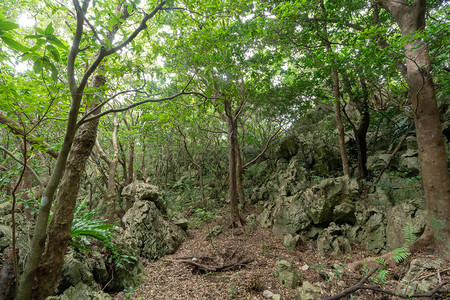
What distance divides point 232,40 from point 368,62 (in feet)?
15.0

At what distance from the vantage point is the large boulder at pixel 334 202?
6.48 metres

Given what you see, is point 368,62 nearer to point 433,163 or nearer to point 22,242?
point 433,163

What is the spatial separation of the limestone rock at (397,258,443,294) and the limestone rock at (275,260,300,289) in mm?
1744

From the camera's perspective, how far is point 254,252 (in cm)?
605

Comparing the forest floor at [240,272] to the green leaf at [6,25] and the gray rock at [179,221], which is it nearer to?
the gray rock at [179,221]

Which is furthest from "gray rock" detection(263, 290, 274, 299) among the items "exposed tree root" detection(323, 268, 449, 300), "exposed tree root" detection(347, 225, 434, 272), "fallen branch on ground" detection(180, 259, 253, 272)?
"exposed tree root" detection(347, 225, 434, 272)

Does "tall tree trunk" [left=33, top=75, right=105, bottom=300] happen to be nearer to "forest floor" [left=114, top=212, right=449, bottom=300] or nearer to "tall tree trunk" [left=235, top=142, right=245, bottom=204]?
"forest floor" [left=114, top=212, right=449, bottom=300]

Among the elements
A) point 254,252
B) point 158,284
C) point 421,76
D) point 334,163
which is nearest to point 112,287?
point 158,284

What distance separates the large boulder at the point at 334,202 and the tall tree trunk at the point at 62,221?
682 centimetres

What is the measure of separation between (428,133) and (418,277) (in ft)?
9.75

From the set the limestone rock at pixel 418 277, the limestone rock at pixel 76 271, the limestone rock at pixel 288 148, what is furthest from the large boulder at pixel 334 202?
the limestone rock at pixel 76 271

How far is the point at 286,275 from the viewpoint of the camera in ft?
14.1

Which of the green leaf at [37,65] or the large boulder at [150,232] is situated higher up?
the green leaf at [37,65]

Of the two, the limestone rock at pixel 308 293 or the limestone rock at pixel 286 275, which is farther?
the limestone rock at pixel 286 275
